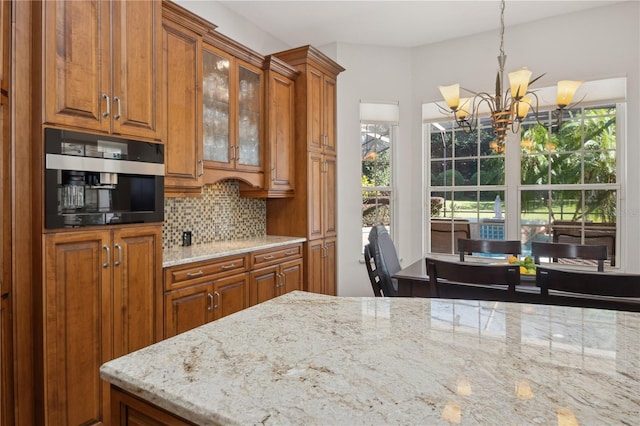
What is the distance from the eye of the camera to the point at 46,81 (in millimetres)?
1688

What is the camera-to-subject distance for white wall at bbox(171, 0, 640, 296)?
3549 mm

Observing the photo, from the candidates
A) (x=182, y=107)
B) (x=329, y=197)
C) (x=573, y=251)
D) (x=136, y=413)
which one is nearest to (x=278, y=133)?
(x=329, y=197)

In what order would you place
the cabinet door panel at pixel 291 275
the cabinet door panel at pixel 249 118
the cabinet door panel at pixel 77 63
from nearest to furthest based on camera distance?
the cabinet door panel at pixel 77 63 < the cabinet door panel at pixel 249 118 < the cabinet door panel at pixel 291 275

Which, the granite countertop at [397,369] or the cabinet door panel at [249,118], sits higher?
the cabinet door panel at [249,118]

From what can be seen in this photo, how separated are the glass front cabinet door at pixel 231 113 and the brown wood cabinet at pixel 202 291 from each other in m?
0.83

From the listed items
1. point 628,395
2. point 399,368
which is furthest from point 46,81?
point 628,395

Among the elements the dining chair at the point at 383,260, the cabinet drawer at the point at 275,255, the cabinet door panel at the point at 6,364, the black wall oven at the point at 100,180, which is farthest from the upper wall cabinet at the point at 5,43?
the dining chair at the point at 383,260

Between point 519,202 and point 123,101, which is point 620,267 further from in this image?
point 123,101

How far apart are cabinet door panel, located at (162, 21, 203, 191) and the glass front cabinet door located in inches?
5.5

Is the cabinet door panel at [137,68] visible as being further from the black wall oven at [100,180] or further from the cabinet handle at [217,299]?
the cabinet handle at [217,299]

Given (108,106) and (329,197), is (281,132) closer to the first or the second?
(329,197)

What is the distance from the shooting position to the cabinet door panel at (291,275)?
3.44 m

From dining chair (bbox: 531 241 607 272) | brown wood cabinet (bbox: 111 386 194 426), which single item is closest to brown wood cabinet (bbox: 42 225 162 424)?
brown wood cabinet (bbox: 111 386 194 426)

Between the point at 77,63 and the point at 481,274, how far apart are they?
2.22 meters
